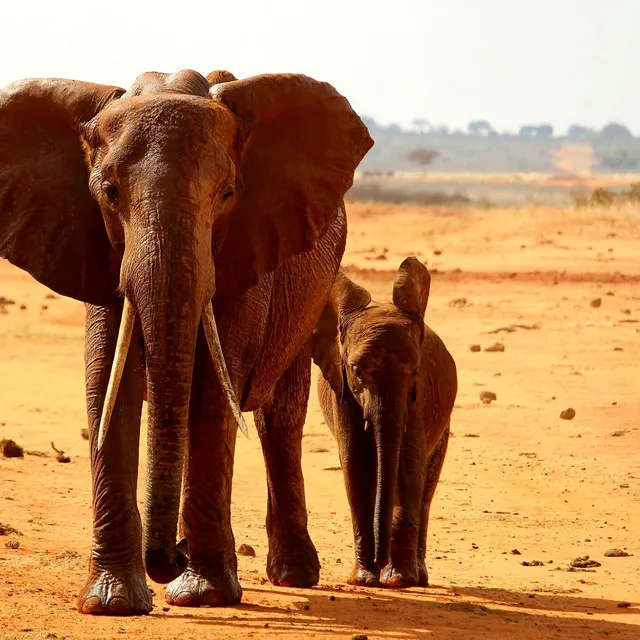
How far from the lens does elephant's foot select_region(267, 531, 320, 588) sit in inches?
312

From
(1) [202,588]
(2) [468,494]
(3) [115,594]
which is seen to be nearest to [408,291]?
(1) [202,588]

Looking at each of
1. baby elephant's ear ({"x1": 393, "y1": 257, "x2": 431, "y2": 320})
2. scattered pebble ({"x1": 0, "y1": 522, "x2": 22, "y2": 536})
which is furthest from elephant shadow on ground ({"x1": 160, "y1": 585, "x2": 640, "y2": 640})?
scattered pebble ({"x1": 0, "y1": 522, "x2": 22, "y2": 536})

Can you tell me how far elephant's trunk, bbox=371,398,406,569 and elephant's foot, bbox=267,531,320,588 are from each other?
1.81 ft

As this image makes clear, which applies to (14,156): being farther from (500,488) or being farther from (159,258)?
(500,488)

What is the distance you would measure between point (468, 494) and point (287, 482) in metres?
3.01

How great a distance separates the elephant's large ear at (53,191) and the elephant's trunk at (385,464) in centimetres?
171

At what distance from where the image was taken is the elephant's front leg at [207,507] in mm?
6637

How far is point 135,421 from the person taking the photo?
20.8 ft

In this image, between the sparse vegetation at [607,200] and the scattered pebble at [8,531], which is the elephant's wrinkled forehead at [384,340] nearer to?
the scattered pebble at [8,531]

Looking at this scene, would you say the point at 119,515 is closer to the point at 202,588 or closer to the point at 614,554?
the point at 202,588

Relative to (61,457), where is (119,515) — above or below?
above

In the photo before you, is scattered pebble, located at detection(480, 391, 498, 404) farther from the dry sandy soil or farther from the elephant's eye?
the elephant's eye

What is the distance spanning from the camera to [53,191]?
259 inches

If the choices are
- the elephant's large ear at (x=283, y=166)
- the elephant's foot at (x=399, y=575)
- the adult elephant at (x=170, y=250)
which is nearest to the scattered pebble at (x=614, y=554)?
the elephant's foot at (x=399, y=575)
